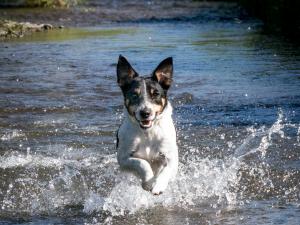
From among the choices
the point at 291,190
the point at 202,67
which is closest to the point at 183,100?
the point at 202,67

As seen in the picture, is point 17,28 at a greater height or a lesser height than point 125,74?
lesser

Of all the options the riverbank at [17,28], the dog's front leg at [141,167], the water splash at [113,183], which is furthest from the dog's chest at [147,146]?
the riverbank at [17,28]

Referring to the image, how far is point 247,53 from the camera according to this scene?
21234 mm

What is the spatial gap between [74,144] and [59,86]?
17.1 ft

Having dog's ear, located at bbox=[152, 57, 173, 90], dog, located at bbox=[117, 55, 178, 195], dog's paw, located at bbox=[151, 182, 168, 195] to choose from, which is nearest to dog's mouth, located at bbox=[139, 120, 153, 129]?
dog, located at bbox=[117, 55, 178, 195]

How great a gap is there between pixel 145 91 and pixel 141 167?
32.4 inches

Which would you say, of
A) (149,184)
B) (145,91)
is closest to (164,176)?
(149,184)

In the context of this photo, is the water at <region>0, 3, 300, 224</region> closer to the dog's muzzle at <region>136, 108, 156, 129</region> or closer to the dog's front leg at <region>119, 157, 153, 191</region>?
the dog's front leg at <region>119, 157, 153, 191</region>

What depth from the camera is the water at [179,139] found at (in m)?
8.52

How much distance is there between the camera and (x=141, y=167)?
27.3ft

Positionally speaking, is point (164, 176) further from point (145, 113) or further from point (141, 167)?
point (145, 113)

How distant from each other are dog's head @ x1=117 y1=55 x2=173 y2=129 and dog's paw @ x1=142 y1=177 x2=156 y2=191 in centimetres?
60

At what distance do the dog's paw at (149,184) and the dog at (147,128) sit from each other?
0.08 meters

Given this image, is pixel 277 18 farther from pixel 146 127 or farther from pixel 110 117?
pixel 146 127
